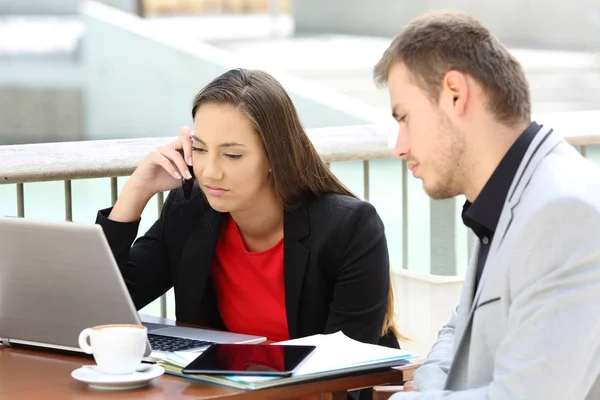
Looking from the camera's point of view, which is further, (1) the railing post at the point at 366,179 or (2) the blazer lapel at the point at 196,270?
(1) the railing post at the point at 366,179

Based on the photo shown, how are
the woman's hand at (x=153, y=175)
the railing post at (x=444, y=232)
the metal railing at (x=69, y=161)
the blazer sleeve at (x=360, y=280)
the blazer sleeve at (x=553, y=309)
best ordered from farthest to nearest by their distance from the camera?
the railing post at (x=444, y=232) → the metal railing at (x=69, y=161) → the woman's hand at (x=153, y=175) → the blazer sleeve at (x=360, y=280) → the blazer sleeve at (x=553, y=309)

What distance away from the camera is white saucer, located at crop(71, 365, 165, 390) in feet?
5.75

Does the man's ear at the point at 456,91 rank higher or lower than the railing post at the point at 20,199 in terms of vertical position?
higher

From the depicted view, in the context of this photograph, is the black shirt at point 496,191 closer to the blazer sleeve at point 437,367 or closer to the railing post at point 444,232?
the blazer sleeve at point 437,367

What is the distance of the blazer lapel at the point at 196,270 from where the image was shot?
2539mm

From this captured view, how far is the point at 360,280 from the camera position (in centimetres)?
242

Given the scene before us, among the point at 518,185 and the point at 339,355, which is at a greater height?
the point at 518,185

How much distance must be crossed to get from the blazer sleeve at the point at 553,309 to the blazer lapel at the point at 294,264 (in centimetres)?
93

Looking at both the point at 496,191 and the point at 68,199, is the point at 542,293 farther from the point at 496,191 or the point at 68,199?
the point at 68,199

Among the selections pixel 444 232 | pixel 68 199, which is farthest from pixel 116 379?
pixel 444 232

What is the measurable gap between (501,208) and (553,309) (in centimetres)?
27

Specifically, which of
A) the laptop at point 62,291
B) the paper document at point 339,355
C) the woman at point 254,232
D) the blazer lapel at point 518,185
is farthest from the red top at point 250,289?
the blazer lapel at point 518,185

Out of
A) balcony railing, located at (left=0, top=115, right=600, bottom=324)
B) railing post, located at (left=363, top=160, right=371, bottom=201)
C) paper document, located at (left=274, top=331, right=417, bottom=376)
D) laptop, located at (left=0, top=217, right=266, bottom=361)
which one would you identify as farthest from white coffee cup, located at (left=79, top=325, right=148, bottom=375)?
railing post, located at (left=363, top=160, right=371, bottom=201)

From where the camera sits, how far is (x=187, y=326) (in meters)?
2.30
